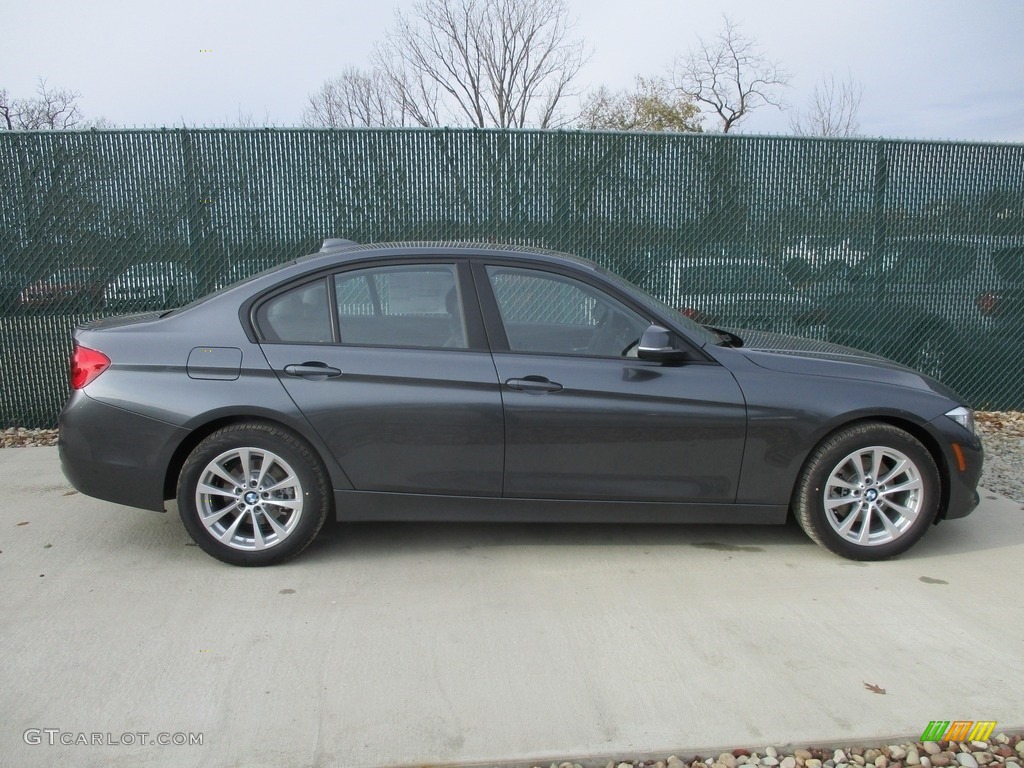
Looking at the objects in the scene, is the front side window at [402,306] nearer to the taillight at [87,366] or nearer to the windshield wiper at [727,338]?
the taillight at [87,366]

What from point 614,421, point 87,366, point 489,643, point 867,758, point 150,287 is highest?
point 150,287

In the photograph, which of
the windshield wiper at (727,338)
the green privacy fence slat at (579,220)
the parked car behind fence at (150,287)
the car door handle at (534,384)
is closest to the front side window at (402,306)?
the car door handle at (534,384)

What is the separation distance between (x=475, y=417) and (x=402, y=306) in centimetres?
71

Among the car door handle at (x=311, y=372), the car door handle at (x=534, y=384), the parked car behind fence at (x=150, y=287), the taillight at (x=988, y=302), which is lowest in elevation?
the car door handle at (x=534, y=384)

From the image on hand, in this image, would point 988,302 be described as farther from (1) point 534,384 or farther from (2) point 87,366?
(2) point 87,366

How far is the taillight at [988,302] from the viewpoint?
7703 millimetres

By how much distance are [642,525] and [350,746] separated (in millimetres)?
2451

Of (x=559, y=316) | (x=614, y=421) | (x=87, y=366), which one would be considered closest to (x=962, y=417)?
(x=614, y=421)

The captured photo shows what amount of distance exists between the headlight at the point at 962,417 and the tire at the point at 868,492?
241mm

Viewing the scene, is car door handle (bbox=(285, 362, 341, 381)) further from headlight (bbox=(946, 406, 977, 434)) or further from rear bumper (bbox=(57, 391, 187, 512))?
headlight (bbox=(946, 406, 977, 434))

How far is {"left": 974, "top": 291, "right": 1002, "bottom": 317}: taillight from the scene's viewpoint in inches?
303

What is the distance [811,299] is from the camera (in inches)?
298

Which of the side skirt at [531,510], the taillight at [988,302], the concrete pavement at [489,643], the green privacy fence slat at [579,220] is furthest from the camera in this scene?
the taillight at [988,302]

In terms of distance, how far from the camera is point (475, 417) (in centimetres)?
410
